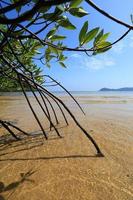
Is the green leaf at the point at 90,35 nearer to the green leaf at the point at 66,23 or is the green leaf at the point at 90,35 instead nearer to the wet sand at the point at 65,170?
the green leaf at the point at 66,23

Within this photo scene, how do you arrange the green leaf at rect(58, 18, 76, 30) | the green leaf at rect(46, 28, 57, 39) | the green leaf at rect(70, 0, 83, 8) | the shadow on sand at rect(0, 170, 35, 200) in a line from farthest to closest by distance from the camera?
the shadow on sand at rect(0, 170, 35, 200) < the green leaf at rect(46, 28, 57, 39) < the green leaf at rect(58, 18, 76, 30) < the green leaf at rect(70, 0, 83, 8)

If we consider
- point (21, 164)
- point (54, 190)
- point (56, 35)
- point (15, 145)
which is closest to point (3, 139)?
point (15, 145)

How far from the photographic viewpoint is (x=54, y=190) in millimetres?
1931

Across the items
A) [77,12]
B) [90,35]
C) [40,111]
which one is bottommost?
[40,111]

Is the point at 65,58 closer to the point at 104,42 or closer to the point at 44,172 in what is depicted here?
the point at 104,42

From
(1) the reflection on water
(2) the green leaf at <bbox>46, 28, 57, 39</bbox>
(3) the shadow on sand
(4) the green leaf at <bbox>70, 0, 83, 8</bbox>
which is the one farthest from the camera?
(1) the reflection on water

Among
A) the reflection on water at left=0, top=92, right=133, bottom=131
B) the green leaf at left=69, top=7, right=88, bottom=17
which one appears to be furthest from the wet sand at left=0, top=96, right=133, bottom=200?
the reflection on water at left=0, top=92, right=133, bottom=131

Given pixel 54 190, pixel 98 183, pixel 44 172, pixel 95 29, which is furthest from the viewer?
pixel 44 172

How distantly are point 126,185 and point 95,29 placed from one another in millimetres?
1262

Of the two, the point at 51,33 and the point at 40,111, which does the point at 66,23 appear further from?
the point at 40,111

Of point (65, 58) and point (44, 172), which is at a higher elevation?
point (65, 58)

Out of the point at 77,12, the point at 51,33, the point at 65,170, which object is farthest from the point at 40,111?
the point at 77,12

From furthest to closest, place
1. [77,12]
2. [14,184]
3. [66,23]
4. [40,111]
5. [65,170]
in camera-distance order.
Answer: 1. [40,111]
2. [65,170]
3. [14,184]
4. [66,23]
5. [77,12]

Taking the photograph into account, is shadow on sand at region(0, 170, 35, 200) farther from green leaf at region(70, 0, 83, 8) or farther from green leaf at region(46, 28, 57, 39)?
green leaf at region(70, 0, 83, 8)
